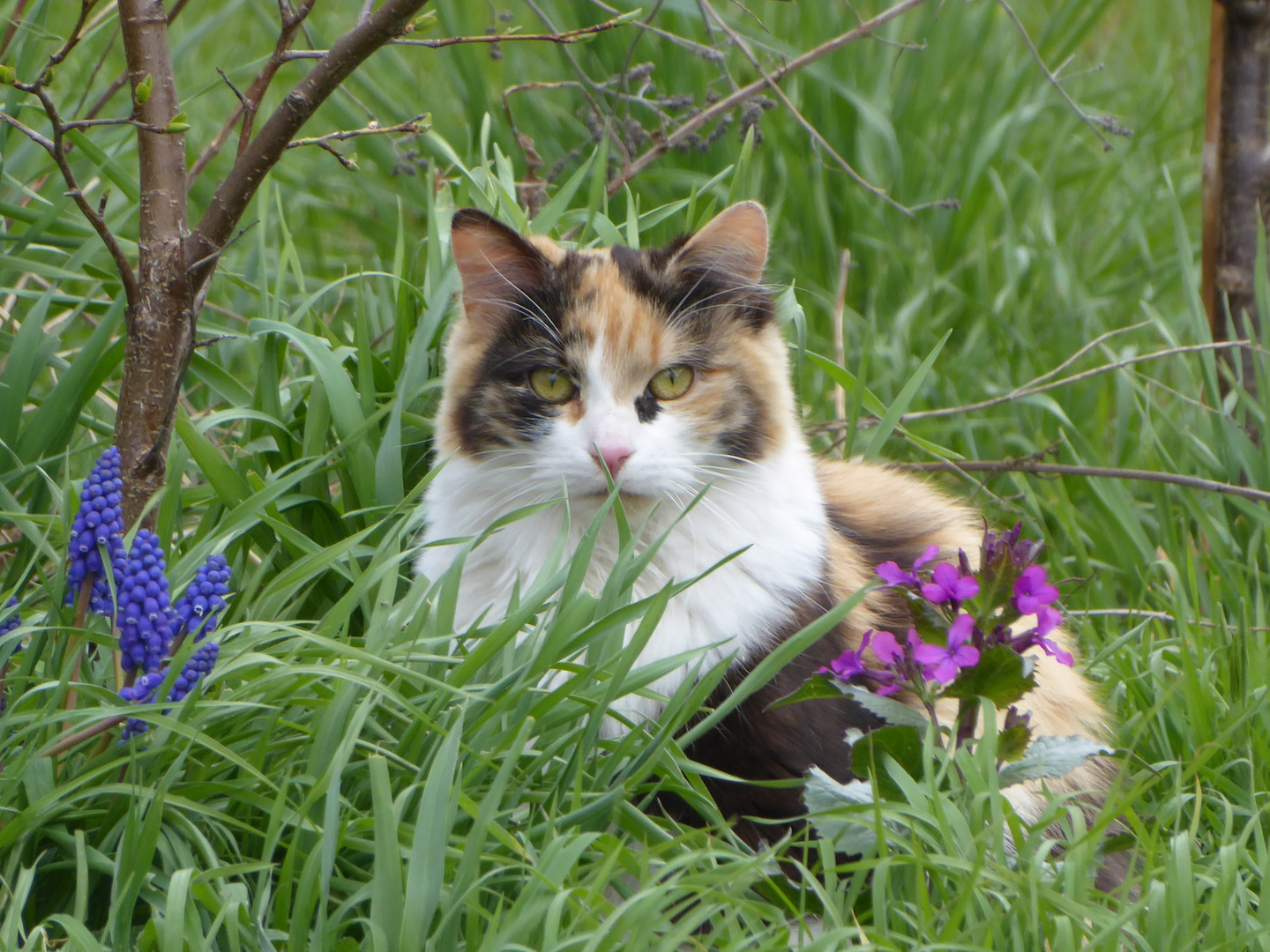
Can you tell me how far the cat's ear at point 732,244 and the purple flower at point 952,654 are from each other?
0.89 meters

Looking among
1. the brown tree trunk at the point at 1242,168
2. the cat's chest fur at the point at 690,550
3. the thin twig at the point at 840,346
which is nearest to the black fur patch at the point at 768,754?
the cat's chest fur at the point at 690,550

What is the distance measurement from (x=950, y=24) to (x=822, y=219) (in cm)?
87

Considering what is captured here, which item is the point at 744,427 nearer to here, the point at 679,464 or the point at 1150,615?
the point at 679,464

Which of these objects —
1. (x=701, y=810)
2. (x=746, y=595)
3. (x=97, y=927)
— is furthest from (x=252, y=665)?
(x=746, y=595)

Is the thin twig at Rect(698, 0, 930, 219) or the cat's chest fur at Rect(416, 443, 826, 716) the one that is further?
the thin twig at Rect(698, 0, 930, 219)

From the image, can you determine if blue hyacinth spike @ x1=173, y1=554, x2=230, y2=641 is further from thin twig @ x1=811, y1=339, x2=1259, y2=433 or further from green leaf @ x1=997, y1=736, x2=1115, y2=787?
thin twig @ x1=811, y1=339, x2=1259, y2=433

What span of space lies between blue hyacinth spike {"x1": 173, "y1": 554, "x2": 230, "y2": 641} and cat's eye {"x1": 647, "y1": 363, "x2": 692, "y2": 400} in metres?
0.80

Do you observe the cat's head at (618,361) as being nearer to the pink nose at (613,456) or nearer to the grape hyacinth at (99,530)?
the pink nose at (613,456)

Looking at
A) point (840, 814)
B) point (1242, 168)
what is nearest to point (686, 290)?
point (840, 814)

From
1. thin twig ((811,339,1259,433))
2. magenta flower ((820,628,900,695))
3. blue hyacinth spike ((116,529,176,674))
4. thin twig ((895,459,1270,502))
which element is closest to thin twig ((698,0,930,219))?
thin twig ((811,339,1259,433))

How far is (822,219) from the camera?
3.87m

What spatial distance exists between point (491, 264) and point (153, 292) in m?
0.57

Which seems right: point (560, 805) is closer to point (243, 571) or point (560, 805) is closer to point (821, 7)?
point (243, 571)

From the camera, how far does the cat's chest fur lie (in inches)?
80.0
